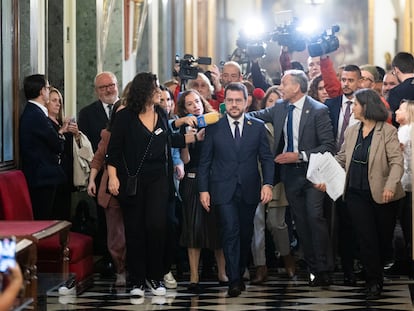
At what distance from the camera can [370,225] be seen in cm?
930

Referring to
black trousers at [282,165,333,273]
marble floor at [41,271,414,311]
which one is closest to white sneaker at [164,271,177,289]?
marble floor at [41,271,414,311]

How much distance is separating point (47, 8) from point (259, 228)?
3.90 metres

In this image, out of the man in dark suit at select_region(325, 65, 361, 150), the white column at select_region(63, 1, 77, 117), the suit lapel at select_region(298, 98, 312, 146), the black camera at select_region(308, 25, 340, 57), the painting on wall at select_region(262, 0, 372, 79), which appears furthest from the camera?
the painting on wall at select_region(262, 0, 372, 79)

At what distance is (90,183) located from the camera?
32.6ft

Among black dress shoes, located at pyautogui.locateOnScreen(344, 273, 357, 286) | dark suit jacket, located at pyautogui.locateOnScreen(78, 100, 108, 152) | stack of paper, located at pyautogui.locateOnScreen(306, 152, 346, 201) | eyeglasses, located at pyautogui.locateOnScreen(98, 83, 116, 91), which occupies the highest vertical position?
eyeglasses, located at pyautogui.locateOnScreen(98, 83, 116, 91)

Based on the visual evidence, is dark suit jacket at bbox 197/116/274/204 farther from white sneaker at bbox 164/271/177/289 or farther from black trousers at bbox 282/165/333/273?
white sneaker at bbox 164/271/177/289

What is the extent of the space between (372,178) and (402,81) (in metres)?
1.62

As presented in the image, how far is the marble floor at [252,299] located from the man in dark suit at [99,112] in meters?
1.50

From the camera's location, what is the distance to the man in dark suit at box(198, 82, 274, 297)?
946 centimetres

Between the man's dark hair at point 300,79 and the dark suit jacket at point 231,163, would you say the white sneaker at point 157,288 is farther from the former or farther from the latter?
the man's dark hair at point 300,79

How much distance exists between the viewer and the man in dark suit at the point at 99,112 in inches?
432

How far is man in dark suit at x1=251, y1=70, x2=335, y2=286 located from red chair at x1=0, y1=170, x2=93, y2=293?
1.81 meters

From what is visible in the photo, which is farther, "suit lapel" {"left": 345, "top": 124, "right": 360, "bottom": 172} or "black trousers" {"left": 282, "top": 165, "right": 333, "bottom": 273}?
"black trousers" {"left": 282, "top": 165, "right": 333, "bottom": 273}

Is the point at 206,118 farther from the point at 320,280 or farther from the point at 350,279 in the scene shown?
the point at 350,279
